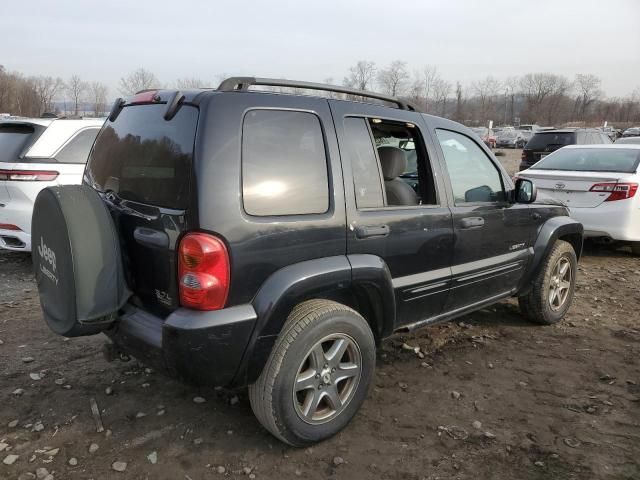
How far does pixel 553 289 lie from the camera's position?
4.54 m

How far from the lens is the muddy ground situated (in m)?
2.57

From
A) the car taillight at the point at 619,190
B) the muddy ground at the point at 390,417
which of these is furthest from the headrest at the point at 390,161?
the car taillight at the point at 619,190

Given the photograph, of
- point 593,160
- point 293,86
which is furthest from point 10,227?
point 593,160

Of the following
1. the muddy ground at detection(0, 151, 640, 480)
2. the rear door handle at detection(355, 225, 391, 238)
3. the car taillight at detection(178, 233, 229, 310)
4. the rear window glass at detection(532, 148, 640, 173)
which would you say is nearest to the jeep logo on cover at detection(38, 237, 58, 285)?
the car taillight at detection(178, 233, 229, 310)

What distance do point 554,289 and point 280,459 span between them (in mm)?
3098

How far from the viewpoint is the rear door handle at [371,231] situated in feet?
9.05

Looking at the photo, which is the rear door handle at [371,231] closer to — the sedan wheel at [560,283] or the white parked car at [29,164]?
the sedan wheel at [560,283]

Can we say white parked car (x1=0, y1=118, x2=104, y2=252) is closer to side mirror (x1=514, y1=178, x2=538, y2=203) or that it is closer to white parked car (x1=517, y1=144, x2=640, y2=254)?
side mirror (x1=514, y1=178, x2=538, y2=203)

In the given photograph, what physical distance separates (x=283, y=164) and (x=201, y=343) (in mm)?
955

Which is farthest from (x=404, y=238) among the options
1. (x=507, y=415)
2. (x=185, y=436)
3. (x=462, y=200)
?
(x=185, y=436)

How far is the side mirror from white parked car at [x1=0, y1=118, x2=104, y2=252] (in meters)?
4.48

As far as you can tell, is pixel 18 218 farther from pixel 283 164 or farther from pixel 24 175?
pixel 283 164

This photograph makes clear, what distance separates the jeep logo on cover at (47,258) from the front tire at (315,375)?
117 cm

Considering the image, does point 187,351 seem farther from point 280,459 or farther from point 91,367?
point 91,367
